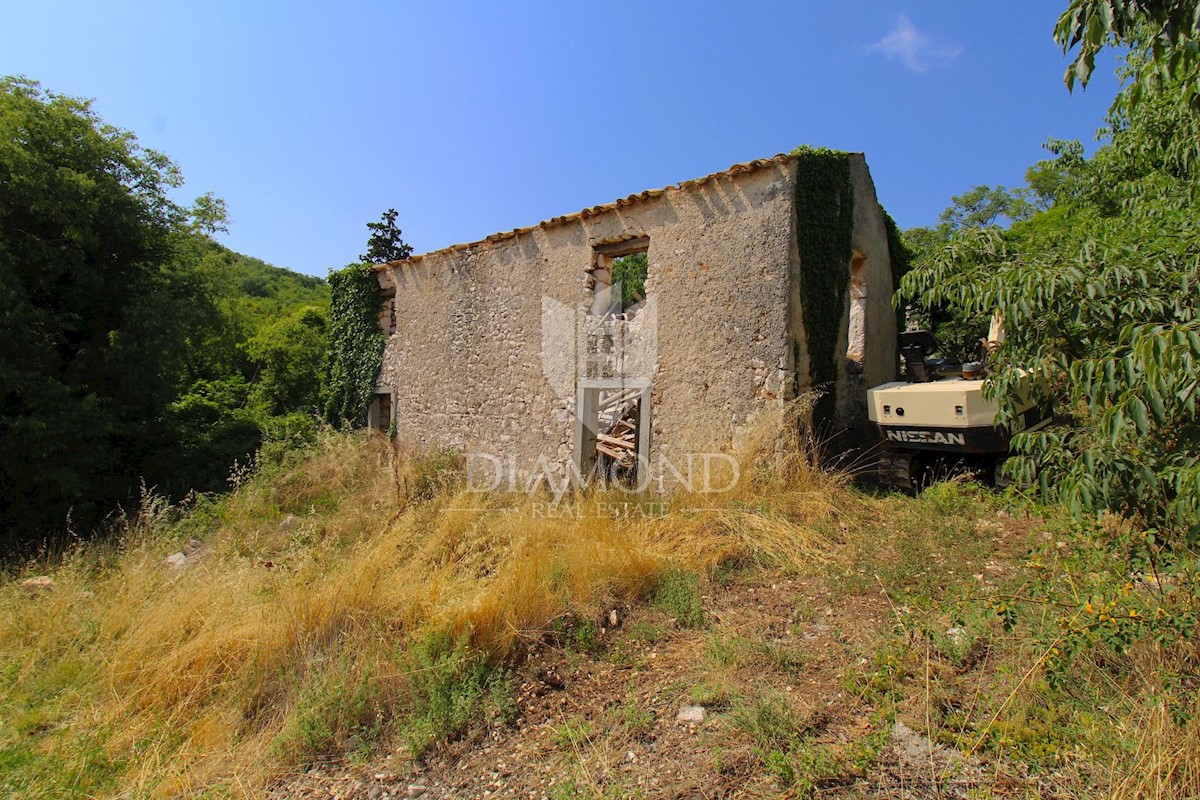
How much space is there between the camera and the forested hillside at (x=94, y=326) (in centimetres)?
863

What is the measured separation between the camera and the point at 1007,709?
94.0 inches

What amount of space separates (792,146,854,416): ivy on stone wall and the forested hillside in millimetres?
10760

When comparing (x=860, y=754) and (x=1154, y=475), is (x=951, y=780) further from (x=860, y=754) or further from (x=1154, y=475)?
(x=1154, y=475)

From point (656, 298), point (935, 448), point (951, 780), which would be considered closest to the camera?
point (951, 780)

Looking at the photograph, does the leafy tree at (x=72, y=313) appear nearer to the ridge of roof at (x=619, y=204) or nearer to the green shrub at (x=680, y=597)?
the ridge of roof at (x=619, y=204)

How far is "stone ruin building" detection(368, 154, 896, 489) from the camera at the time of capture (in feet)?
20.7

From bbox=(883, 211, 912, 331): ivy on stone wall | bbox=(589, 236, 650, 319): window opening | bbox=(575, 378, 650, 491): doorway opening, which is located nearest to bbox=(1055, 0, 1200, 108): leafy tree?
bbox=(575, 378, 650, 491): doorway opening

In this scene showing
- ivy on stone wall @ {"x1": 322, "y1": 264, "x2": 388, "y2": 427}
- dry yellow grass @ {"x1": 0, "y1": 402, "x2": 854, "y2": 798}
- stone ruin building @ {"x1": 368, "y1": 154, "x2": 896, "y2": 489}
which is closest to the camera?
dry yellow grass @ {"x1": 0, "y1": 402, "x2": 854, "y2": 798}

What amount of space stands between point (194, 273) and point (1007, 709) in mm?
14385

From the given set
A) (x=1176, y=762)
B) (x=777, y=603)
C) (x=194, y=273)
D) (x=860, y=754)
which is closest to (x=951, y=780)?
(x=860, y=754)

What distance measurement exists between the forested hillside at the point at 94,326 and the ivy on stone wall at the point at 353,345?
1.17m

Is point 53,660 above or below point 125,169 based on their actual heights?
below

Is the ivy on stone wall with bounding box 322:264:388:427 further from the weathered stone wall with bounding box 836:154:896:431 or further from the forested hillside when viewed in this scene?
the weathered stone wall with bounding box 836:154:896:431

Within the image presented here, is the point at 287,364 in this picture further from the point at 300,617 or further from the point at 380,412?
the point at 300,617
